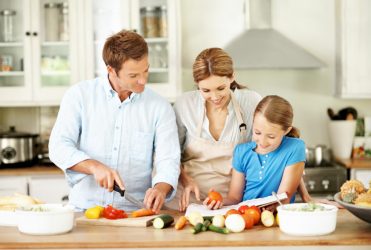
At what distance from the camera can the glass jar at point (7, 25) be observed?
15.4 feet

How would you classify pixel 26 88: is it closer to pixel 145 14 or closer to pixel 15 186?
pixel 15 186

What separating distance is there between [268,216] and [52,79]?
277cm

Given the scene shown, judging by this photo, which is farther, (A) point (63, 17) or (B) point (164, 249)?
(A) point (63, 17)

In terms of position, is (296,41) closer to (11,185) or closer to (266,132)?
(11,185)

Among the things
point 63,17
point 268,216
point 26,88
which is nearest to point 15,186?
point 26,88

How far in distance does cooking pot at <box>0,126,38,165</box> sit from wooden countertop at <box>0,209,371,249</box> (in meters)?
2.34

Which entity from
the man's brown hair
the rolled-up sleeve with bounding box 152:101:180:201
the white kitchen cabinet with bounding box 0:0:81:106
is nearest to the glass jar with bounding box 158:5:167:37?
the white kitchen cabinet with bounding box 0:0:81:106

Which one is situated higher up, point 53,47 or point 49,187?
point 53,47

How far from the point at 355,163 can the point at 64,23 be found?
7.36 ft

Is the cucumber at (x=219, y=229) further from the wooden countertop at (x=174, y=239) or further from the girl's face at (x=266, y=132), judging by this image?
the girl's face at (x=266, y=132)

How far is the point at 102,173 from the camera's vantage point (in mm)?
2545

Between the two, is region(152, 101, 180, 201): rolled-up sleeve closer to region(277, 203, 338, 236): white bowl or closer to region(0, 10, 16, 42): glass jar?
region(277, 203, 338, 236): white bowl

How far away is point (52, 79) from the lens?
4.71 meters

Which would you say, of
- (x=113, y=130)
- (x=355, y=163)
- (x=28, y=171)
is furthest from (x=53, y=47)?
(x=355, y=163)
